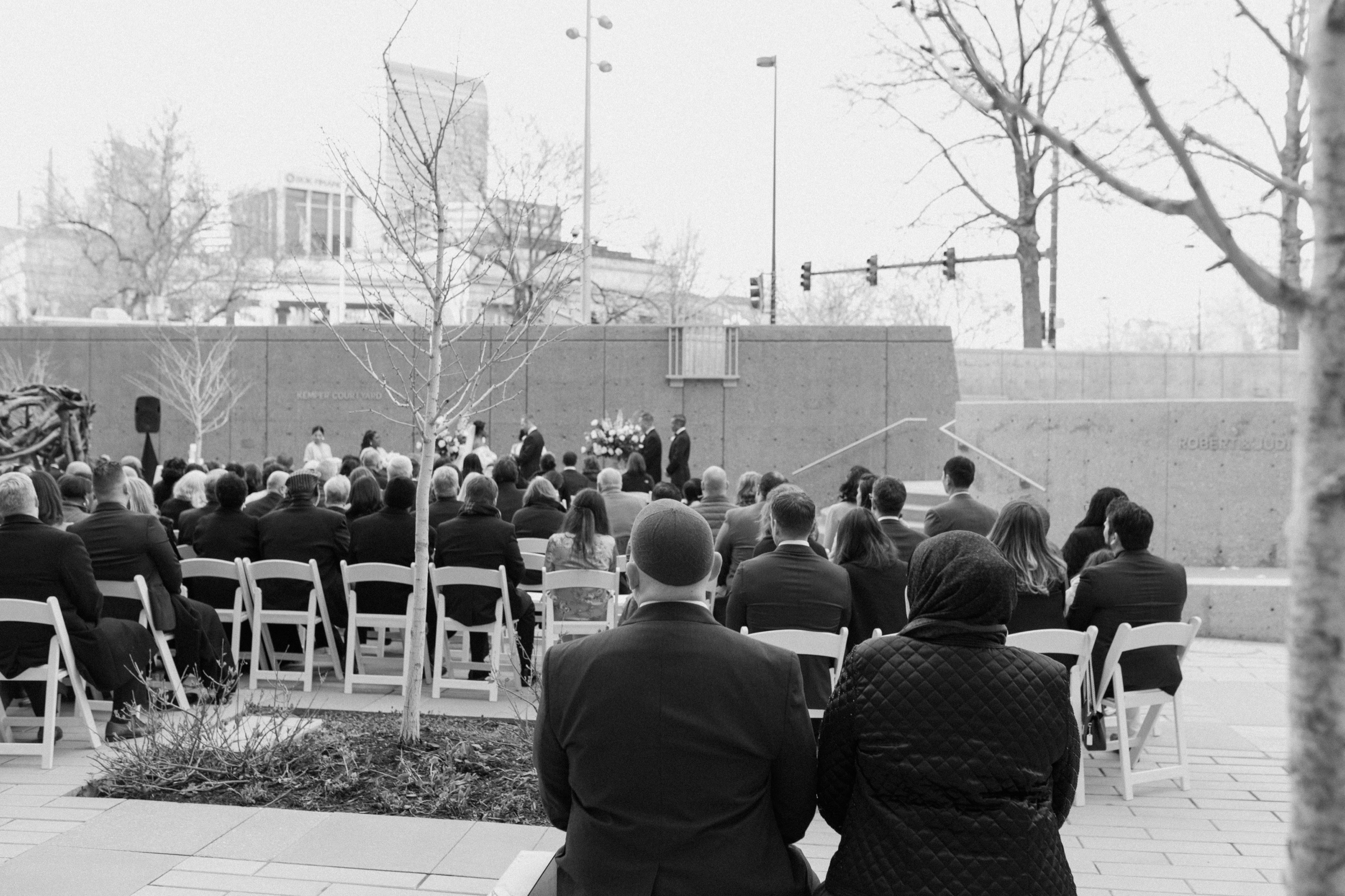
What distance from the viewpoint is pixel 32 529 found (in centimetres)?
647

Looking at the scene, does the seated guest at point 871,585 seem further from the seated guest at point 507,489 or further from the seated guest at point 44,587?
the seated guest at point 507,489

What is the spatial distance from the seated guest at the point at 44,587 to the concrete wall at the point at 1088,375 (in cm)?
2289

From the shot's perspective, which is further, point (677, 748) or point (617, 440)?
Result: point (617, 440)

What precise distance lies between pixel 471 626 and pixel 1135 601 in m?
4.08

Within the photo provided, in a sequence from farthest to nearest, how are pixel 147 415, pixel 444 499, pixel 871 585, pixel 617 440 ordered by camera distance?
pixel 147 415
pixel 617 440
pixel 444 499
pixel 871 585

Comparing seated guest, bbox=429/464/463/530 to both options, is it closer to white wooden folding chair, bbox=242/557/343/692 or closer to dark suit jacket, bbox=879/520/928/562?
white wooden folding chair, bbox=242/557/343/692

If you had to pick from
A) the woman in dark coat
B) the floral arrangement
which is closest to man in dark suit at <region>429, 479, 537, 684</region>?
the woman in dark coat

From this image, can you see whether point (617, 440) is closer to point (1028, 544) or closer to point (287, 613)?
point (287, 613)

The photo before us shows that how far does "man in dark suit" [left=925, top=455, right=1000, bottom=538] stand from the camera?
8.11 metres

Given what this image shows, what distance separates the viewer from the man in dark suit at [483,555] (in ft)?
26.2

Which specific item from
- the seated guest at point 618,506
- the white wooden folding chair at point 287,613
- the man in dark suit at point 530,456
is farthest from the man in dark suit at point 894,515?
the man in dark suit at point 530,456

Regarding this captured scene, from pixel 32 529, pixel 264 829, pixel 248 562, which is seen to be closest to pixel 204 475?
pixel 248 562

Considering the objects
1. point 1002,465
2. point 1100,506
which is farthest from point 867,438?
point 1100,506

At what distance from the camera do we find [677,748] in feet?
9.91
